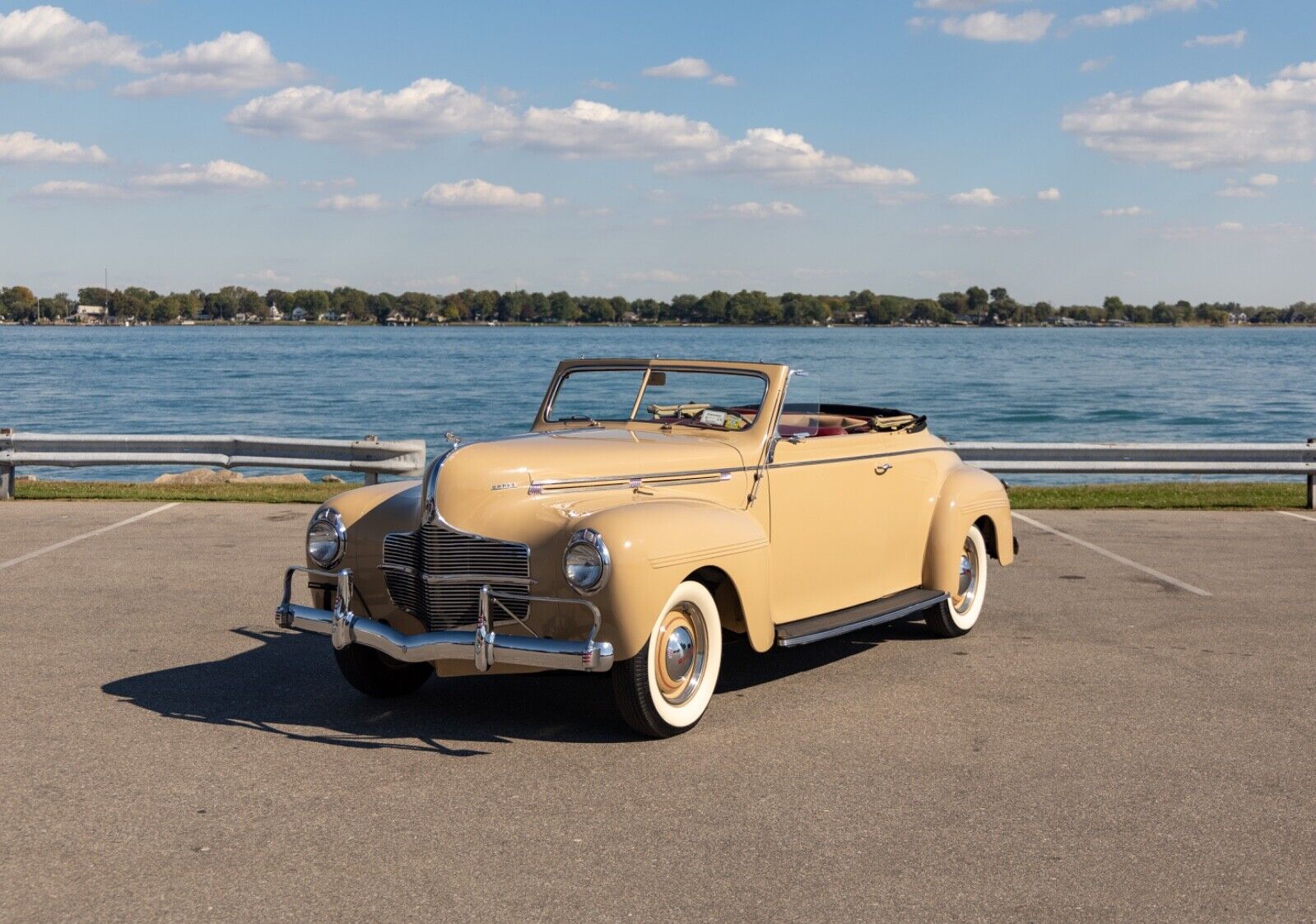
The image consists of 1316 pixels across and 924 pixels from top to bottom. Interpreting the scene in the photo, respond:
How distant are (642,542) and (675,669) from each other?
67cm

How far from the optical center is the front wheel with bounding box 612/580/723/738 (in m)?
5.66

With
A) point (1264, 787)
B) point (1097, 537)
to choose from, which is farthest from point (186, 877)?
point (1097, 537)

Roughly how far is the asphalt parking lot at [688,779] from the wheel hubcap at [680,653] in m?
0.25

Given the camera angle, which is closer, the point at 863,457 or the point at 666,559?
the point at 666,559

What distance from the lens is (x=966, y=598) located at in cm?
820

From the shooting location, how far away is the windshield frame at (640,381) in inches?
282

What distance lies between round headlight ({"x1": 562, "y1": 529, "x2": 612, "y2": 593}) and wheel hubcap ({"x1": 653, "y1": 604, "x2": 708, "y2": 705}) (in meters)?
0.40

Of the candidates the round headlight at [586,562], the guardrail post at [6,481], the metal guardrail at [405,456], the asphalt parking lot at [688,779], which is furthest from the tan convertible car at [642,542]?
the guardrail post at [6,481]

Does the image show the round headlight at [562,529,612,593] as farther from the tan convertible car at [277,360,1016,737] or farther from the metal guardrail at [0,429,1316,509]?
the metal guardrail at [0,429,1316,509]

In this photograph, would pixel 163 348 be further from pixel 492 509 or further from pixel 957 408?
pixel 492 509

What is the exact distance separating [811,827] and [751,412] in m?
2.92

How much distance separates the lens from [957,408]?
1861 inches

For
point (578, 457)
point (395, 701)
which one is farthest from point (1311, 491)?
point (395, 701)

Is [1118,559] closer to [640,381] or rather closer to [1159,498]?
[1159,498]
